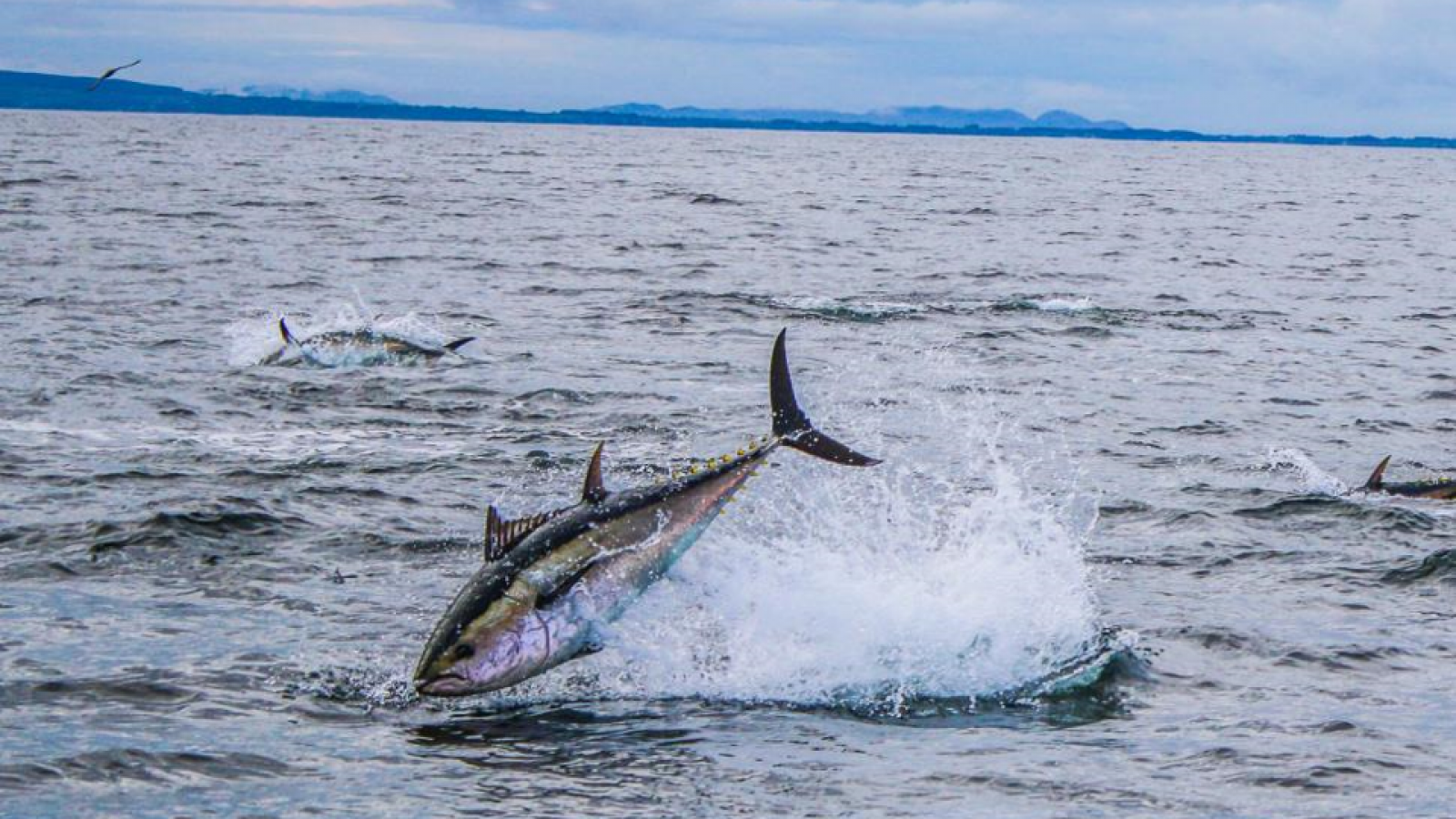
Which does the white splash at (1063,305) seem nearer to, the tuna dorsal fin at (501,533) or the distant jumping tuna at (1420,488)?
the distant jumping tuna at (1420,488)

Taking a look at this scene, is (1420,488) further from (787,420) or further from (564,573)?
(564,573)

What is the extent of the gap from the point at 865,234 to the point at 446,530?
132 ft

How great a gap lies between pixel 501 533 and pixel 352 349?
46.1 ft

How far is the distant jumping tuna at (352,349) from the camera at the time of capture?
76.8ft

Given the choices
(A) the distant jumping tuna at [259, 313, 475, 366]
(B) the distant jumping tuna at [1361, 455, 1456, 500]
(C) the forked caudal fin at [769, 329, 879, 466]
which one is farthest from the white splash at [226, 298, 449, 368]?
(C) the forked caudal fin at [769, 329, 879, 466]

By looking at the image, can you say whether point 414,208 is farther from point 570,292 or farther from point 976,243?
point 570,292

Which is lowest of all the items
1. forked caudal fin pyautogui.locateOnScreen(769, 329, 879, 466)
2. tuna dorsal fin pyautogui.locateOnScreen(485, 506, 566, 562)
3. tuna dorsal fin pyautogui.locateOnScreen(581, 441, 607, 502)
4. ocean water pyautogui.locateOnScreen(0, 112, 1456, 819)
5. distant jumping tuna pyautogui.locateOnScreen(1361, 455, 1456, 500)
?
ocean water pyautogui.locateOnScreen(0, 112, 1456, 819)

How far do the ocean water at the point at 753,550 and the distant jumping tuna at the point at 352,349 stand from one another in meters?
0.54

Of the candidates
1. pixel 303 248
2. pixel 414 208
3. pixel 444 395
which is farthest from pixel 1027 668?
pixel 414 208

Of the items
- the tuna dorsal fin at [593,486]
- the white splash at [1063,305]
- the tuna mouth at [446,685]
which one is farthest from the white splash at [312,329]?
the tuna mouth at [446,685]

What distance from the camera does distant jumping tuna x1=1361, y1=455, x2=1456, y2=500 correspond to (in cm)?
1657

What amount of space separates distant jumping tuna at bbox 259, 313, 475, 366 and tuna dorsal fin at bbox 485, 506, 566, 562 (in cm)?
1378

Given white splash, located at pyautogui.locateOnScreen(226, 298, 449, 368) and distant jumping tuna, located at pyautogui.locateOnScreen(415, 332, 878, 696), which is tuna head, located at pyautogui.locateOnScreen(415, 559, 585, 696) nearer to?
distant jumping tuna, located at pyautogui.locateOnScreen(415, 332, 878, 696)

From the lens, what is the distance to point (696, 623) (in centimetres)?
1162
